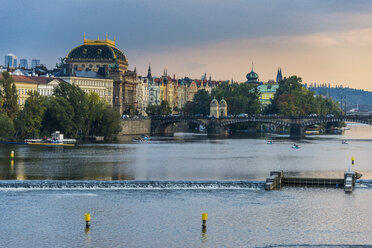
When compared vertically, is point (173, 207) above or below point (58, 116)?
below

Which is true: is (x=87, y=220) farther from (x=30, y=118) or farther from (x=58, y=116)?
(x=58, y=116)

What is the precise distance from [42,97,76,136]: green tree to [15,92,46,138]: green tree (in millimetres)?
3392

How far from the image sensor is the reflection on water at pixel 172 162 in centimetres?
8906

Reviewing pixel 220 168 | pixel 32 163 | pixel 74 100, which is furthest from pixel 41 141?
pixel 220 168

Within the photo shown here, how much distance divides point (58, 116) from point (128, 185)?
7578cm

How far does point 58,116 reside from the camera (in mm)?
148375

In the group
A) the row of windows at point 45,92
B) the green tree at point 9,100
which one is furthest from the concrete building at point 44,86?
the green tree at point 9,100

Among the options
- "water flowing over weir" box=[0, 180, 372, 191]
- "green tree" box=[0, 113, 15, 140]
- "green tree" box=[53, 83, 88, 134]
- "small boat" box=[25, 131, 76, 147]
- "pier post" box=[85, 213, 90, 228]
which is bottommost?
"pier post" box=[85, 213, 90, 228]

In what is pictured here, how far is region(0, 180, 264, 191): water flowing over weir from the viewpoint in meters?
74.6

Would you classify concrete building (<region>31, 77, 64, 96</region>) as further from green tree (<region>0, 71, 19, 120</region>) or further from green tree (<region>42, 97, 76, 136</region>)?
green tree (<region>0, 71, 19, 120</region>)

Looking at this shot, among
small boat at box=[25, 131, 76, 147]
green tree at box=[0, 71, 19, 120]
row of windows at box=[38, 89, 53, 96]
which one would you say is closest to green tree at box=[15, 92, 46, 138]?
green tree at box=[0, 71, 19, 120]

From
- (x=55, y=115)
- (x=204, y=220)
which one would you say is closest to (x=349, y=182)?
(x=204, y=220)

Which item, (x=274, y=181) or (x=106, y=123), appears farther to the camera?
(x=106, y=123)

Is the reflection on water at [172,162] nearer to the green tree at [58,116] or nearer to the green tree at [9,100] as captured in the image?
the green tree at [58,116]
